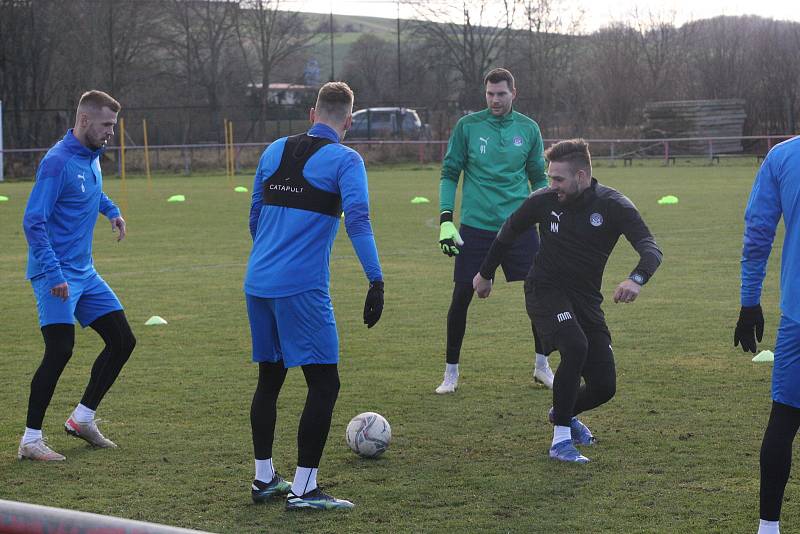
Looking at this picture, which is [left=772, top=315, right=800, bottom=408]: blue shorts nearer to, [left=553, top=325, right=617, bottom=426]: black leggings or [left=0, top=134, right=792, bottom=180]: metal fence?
[left=553, top=325, right=617, bottom=426]: black leggings

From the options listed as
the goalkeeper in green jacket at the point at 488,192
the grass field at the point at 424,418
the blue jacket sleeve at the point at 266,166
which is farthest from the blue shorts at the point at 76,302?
the goalkeeper in green jacket at the point at 488,192

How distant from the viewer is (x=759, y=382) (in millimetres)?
7566

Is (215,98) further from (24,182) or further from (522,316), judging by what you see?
(522,316)

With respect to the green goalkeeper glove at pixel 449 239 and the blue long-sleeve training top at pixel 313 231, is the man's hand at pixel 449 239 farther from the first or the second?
the blue long-sleeve training top at pixel 313 231

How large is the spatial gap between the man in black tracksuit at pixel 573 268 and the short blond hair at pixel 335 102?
4.17 feet

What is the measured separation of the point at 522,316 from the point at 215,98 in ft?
152

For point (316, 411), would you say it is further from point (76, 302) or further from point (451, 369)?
point (451, 369)

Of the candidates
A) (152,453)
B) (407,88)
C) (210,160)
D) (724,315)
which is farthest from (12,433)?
(407,88)

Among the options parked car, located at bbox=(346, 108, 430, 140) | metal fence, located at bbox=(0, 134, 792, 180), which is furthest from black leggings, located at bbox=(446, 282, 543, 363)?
parked car, located at bbox=(346, 108, 430, 140)

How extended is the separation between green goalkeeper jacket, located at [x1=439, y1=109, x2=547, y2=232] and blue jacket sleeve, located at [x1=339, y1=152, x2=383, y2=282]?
280 cm

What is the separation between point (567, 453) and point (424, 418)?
4.18 ft

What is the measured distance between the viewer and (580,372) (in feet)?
18.9

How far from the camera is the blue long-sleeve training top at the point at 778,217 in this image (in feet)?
13.2

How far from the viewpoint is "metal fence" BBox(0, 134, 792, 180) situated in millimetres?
38875
